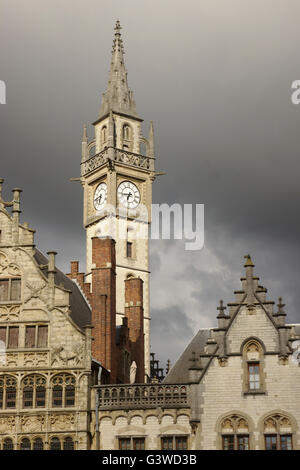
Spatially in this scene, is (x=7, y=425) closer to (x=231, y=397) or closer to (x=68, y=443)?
(x=68, y=443)

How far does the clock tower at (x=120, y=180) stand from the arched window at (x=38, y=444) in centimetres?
4239

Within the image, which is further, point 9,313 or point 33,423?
point 9,313

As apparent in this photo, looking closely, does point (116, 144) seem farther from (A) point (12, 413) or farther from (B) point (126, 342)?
(A) point (12, 413)

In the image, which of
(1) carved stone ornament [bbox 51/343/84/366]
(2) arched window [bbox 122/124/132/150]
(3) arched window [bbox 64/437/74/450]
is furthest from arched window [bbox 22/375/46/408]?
(2) arched window [bbox 122/124/132/150]

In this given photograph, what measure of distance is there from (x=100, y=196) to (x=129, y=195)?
2884 millimetres

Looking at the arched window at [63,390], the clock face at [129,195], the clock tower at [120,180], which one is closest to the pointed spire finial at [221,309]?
the arched window at [63,390]

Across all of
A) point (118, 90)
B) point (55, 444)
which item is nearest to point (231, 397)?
point (55, 444)

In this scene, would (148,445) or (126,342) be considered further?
(126,342)

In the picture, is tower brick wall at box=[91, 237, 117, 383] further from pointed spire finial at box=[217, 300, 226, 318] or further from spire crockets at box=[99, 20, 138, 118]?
spire crockets at box=[99, 20, 138, 118]

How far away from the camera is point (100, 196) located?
9388 cm
